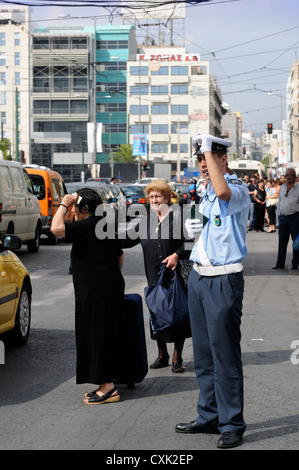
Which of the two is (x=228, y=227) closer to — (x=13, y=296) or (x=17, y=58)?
(x=13, y=296)

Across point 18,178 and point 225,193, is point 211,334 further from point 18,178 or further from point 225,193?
point 18,178

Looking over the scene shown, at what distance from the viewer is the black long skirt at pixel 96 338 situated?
20.6 ft

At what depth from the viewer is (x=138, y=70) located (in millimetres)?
118938

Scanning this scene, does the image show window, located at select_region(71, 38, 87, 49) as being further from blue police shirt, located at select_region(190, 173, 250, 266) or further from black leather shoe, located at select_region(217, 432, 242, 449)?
black leather shoe, located at select_region(217, 432, 242, 449)

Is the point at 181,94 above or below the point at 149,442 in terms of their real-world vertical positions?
above

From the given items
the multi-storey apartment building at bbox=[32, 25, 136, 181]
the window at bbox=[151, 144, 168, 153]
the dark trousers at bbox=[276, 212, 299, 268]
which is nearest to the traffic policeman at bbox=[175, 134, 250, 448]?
the dark trousers at bbox=[276, 212, 299, 268]

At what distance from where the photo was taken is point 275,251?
72.2 ft

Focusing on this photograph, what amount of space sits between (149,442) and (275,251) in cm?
1723

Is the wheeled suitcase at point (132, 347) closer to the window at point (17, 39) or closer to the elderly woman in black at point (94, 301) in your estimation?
the elderly woman in black at point (94, 301)

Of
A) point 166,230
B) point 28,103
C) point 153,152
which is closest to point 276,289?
point 166,230

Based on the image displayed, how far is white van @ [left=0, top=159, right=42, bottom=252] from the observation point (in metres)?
18.7

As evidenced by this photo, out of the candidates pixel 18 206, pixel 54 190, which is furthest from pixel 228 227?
pixel 54 190
